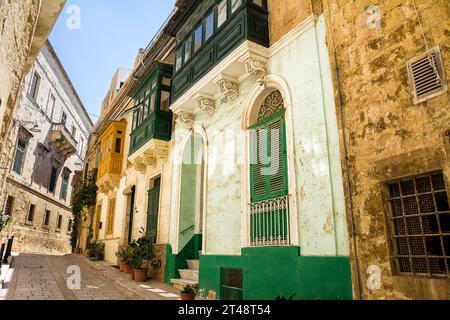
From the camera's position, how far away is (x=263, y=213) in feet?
20.1

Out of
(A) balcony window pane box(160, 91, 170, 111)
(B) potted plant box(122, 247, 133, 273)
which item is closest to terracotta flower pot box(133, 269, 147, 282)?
(B) potted plant box(122, 247, 133, 273)

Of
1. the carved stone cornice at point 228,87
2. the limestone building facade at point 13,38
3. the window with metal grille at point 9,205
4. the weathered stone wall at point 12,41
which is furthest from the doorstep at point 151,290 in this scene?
the window with metal grille at point 9,205

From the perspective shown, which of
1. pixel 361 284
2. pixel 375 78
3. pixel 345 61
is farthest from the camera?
pixel 345 61

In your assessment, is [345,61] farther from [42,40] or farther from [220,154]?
[42,40]

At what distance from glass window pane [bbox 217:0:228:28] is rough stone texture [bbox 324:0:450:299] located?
395 centimetres

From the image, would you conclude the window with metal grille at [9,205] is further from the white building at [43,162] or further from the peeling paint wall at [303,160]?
the peeling paint wall at [303,160]

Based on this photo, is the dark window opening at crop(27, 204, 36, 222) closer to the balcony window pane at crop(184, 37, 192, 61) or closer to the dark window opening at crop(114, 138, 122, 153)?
the dark window opening at crop(114, 138, 122, 153)

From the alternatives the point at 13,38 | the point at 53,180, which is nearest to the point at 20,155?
the point at 53,180

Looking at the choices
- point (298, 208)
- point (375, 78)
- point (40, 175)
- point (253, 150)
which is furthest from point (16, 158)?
point (375, 78)

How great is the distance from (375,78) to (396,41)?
492mm

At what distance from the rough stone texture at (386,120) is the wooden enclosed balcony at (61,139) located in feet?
77.8

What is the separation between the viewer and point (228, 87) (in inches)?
295

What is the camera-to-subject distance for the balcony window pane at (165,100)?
11.4 m

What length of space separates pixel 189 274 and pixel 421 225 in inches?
252
